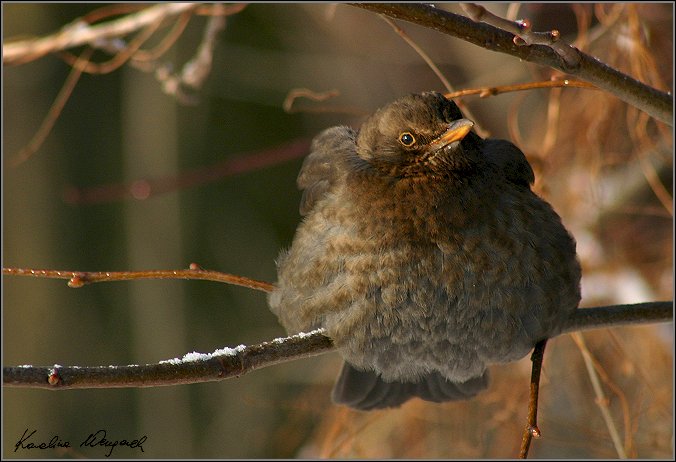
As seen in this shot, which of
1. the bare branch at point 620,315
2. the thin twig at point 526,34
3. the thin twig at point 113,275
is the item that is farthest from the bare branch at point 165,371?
the thin twig at point 526,34

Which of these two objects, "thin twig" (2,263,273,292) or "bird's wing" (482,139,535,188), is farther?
"bird's wing" (482,139,535,188)

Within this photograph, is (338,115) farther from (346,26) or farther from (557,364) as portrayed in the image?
(557,364)

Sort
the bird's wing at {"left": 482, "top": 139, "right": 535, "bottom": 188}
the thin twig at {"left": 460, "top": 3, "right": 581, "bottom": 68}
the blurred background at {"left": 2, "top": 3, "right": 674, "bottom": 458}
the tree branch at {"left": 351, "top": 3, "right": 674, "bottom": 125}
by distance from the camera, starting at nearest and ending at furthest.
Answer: the thin twig at {"left": 460, "top": 3, "right": 581, "bottom": 68}
the tree branch at {"left": 351, "top": 3, "right": 674, "bottom": 125}
the bird's wing at {"left": 482, "top": 139, "right": 535, "bottom": 188}
the blurred background at {"left": 2, "top": 3, "right": 674, "bottom": 458}

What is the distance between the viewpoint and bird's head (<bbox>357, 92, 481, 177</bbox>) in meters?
2.84

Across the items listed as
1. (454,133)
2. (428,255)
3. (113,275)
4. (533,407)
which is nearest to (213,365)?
(113,275)

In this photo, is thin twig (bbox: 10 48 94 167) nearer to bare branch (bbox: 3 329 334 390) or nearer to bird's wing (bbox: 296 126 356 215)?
bird's wing (bbox: 296 126 356 215)

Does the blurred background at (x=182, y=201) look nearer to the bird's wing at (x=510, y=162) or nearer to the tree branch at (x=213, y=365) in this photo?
the bird's wing at (x=510, y=162)

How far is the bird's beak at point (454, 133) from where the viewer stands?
273cm

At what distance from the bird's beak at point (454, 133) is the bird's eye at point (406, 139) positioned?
3.1 inches

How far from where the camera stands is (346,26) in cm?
638

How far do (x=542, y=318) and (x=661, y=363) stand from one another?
1917 millimetres

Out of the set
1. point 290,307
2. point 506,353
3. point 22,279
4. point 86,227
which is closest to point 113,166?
point 86,227

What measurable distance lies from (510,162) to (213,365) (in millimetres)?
1345

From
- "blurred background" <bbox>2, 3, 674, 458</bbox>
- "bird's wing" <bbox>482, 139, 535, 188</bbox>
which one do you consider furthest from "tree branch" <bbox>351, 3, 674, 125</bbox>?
"blurred background" <bbox>2, 3, 674, 458</bbox>
